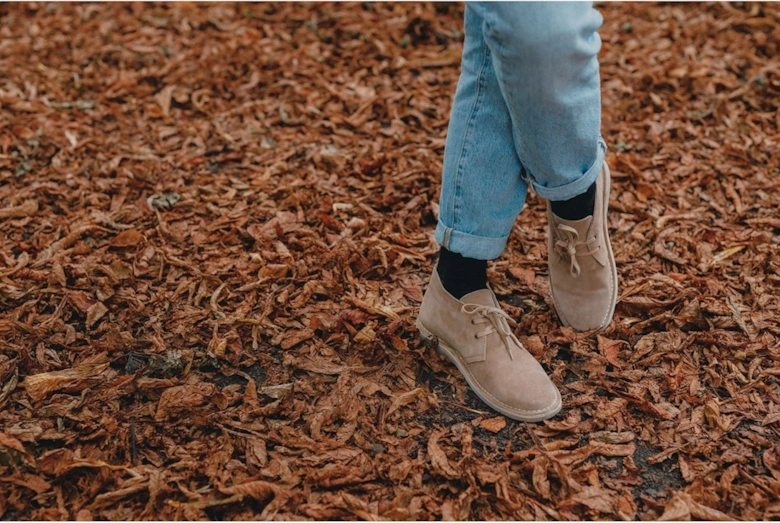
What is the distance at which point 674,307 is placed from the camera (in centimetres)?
237

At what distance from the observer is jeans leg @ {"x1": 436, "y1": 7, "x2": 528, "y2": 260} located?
5.92ft

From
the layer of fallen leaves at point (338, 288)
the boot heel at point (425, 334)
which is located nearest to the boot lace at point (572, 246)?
the layer of fallen leaves at point (338, 288)

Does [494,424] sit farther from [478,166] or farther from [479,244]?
[478,166]

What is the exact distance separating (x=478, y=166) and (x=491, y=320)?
0.49m

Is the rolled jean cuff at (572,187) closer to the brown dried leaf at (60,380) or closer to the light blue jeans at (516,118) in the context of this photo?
the light blue jeans at (516,118)

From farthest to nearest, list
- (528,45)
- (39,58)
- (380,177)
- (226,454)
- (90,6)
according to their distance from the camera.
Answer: (90,6) < (39,58) < (380,177) < (226,454) < (528,45)

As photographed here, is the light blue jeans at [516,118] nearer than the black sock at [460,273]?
Yes

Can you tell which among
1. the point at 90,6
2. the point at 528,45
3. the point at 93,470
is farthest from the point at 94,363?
the point at 90,6

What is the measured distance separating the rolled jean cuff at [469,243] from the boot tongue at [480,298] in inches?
5.9

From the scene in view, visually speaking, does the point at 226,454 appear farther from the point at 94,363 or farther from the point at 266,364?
the point at 94,363

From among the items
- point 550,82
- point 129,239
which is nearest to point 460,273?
point 550,82

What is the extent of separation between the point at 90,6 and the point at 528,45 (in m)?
3.72

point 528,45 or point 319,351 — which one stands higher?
point 528,45

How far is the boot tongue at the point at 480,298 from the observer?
2127 mm
